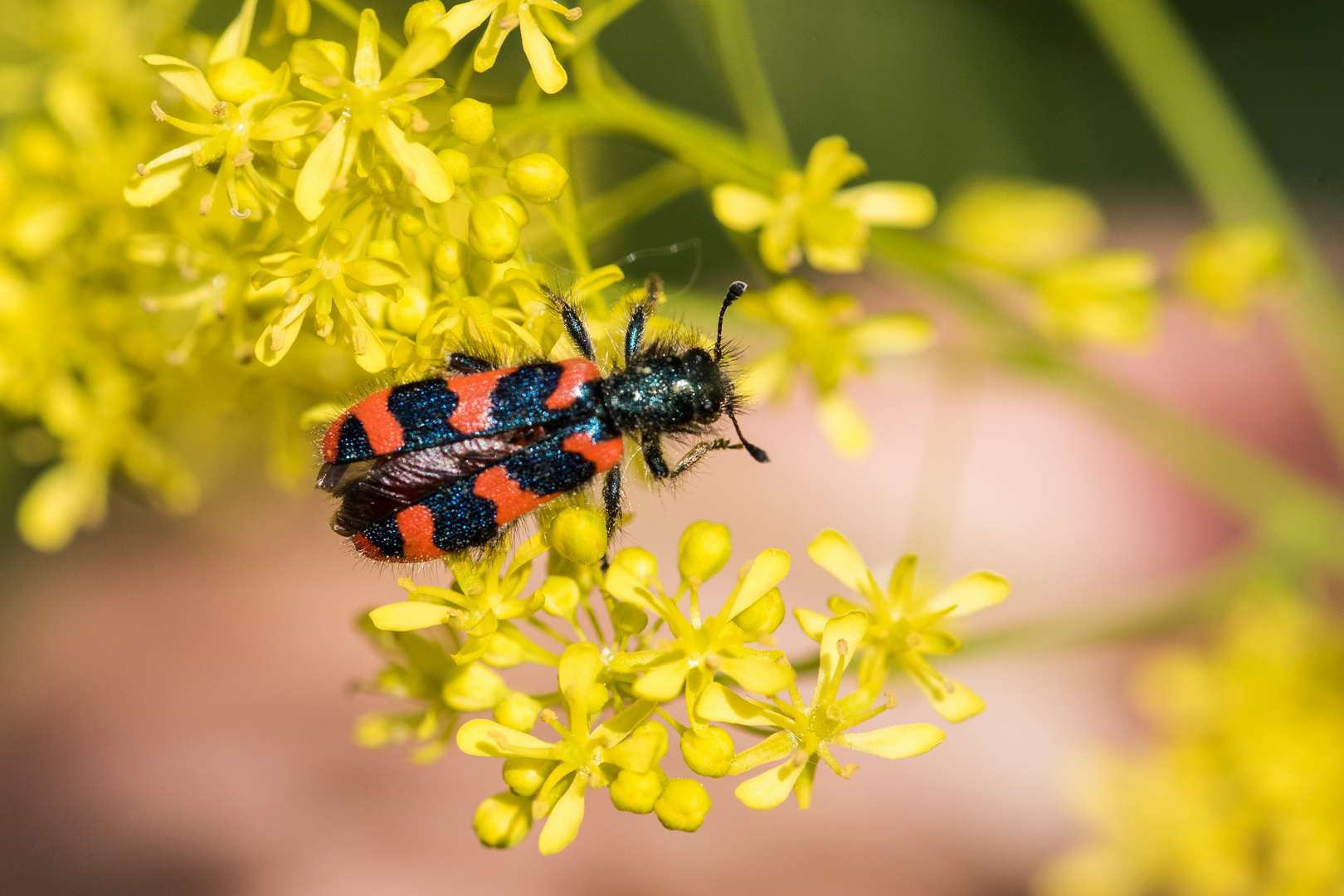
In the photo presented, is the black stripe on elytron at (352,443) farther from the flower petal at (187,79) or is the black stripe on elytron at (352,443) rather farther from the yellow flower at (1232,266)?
the yellow flower at (1232,266)

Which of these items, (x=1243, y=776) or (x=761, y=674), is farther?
(x=1243, y=776)

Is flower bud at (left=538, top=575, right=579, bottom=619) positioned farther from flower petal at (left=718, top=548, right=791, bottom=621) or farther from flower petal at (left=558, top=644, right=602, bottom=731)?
flower petal at (left=718, top=548, right=791, bottom=621)

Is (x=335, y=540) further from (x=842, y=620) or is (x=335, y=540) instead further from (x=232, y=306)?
(x=842, y=620)

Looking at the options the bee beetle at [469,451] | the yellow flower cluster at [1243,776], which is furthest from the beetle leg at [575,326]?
the yellow flower cluster at [1243,776]

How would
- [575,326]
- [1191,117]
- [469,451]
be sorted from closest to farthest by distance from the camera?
[469,451] → [575,326] → [1191,117]

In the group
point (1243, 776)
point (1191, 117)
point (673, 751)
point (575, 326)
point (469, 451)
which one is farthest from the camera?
point (673, 751)

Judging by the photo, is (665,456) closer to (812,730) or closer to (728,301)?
(728,301)

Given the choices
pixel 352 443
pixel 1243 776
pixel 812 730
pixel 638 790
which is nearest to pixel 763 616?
pixel 812 730

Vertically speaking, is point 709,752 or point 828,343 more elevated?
point 828,343
